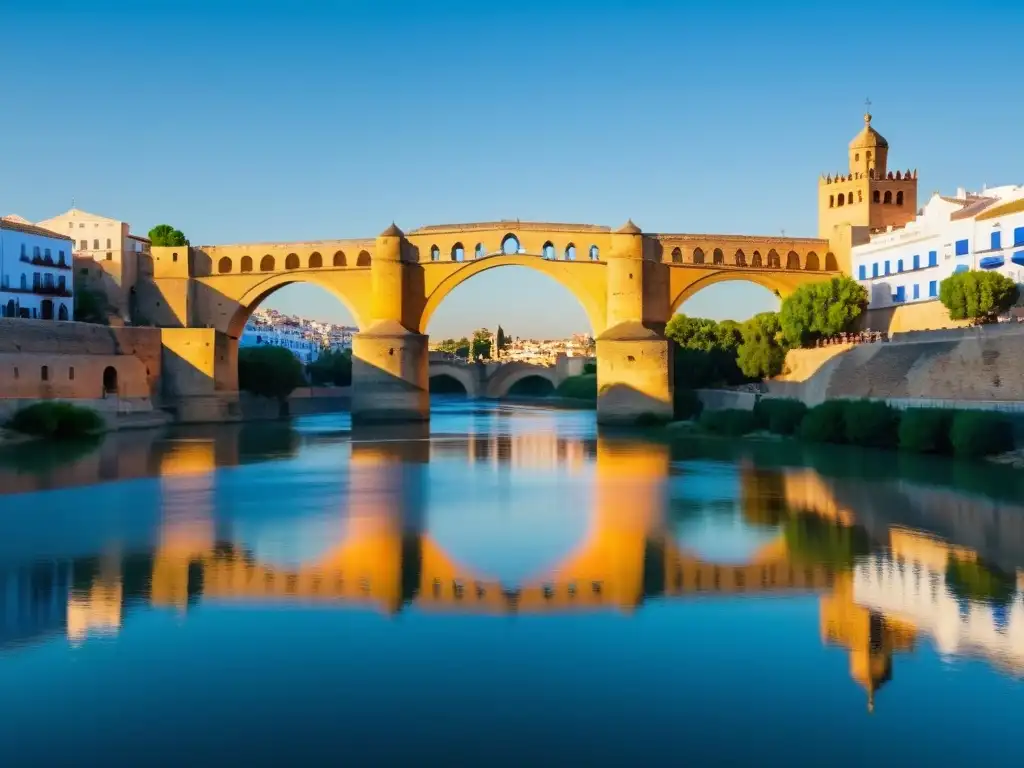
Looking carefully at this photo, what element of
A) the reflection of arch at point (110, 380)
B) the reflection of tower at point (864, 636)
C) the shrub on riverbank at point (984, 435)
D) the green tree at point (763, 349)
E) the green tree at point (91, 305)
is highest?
the green tree at point (91, 305)

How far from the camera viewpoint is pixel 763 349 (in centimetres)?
3262

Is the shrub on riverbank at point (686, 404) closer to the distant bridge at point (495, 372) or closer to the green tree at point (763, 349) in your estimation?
the green tree at point (763, 349)

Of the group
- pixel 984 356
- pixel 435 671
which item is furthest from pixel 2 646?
pixel 984 356

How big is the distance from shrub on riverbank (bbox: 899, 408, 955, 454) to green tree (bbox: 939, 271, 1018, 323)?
644 cm

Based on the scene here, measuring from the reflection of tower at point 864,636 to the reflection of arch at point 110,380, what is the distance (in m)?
27.9

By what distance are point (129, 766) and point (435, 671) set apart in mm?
2264

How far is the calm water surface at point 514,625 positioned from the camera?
6.14 m

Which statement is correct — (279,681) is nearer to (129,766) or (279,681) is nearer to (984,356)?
(129,766)

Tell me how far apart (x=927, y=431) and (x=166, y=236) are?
108 feet

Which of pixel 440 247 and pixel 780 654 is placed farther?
pixel 440 247

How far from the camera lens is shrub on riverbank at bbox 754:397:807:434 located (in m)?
26.5

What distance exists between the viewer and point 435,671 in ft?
24.3

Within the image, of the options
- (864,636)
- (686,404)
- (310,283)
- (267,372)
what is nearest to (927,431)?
(864,636)

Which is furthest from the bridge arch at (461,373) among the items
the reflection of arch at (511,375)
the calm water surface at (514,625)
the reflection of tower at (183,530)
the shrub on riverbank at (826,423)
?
the calm water surface at (514,625)
